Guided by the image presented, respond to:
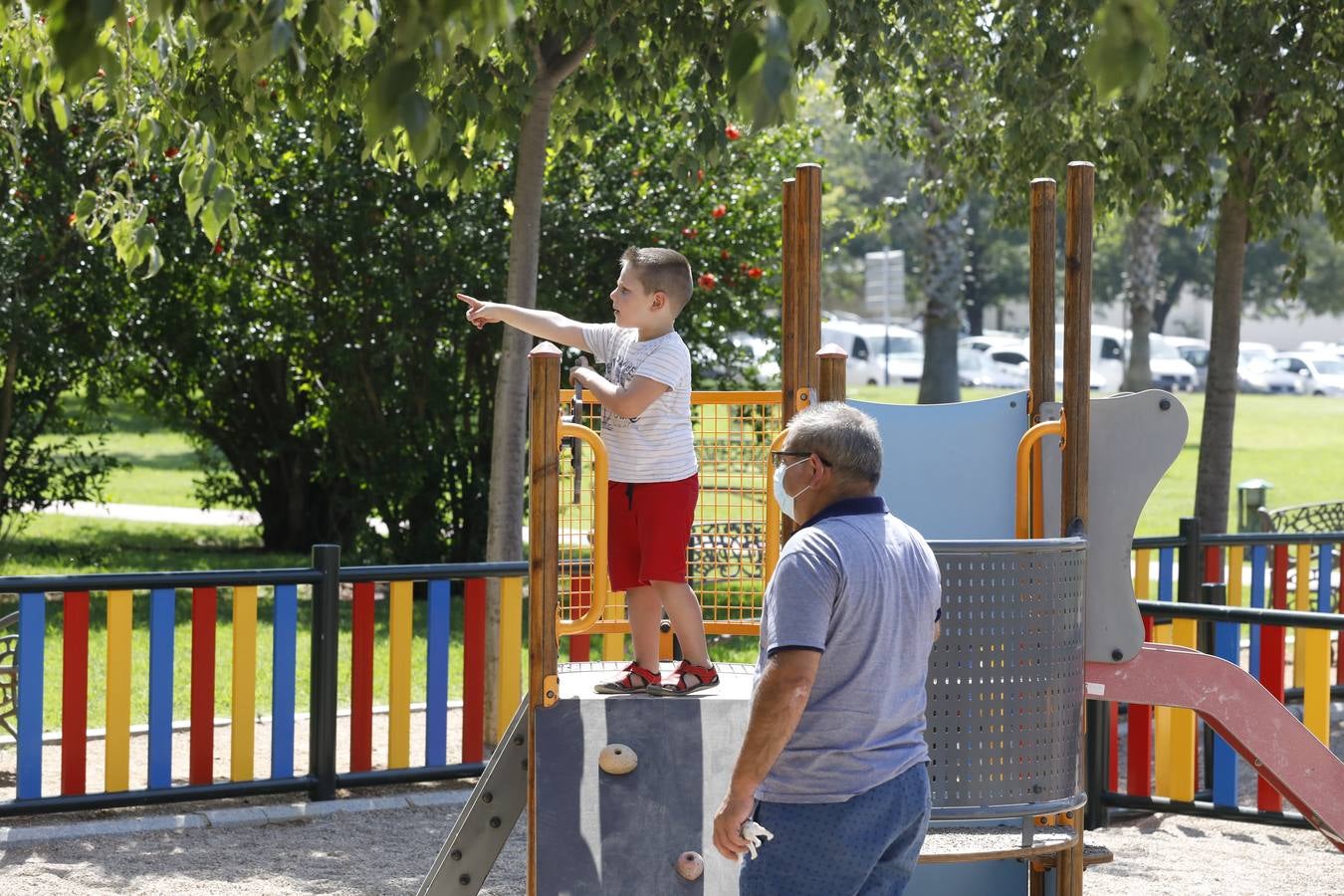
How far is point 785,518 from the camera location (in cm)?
495

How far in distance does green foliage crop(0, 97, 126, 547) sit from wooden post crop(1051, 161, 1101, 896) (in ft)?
25.0

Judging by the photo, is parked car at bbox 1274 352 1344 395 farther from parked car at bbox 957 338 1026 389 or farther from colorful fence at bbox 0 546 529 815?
colorful fence at bbox 0 546 529 815

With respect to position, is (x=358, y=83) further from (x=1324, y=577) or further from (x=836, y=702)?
(x=1324, y=577)

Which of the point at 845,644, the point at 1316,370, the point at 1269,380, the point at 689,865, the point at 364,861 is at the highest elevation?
the point at 1316,370

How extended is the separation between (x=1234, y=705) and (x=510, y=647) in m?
3.34

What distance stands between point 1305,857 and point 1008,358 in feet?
146

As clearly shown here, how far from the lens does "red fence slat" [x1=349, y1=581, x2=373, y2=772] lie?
7.02m

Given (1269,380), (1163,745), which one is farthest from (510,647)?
(1269,380)

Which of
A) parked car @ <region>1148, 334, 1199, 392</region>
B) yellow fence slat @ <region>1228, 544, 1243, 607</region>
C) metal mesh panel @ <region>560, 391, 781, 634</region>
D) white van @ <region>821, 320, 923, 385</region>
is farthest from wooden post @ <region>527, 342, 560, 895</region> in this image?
parked car @ <region>1148, 334, 1199, 392</region>

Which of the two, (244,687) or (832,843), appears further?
(244,687)

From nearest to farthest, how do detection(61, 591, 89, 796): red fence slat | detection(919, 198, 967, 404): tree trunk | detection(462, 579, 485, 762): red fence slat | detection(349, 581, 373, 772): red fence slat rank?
detection(61, 591, 89, 796): red fence slat, detection(349, 581, 373, 772): red fence slat, detection(462, 579, 485, 762): red fence slat, detection(919, 198, 967, 404): tree trunk

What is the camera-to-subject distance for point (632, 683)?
473cm

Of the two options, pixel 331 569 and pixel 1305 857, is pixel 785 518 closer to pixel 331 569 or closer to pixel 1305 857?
pixel 331 569

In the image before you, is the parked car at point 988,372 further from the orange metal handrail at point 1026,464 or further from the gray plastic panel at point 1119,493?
the gray plastic panel at point 1119,493
